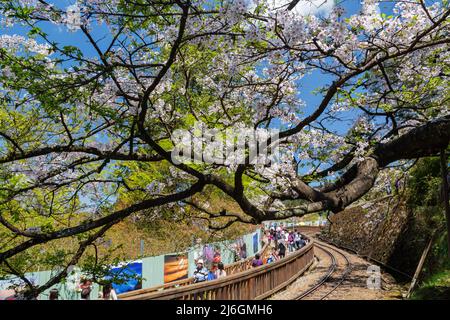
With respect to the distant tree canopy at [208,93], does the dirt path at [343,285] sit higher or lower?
lower

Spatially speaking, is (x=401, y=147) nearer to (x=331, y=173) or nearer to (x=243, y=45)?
(x=331, y=173)

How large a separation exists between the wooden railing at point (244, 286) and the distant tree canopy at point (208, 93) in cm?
185

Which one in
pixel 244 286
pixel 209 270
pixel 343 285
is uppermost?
pixel 209 270

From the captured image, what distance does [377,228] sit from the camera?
901 inches

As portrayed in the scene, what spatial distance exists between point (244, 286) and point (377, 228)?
15.1 m

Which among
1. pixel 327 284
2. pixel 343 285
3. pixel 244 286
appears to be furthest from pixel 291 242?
pixel 244 286

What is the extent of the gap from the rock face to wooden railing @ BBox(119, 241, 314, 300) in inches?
95.7

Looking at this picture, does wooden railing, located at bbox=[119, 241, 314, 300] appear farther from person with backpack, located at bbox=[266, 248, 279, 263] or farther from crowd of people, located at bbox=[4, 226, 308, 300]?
person with backpack, located at bbox=[266, 248, 279, 263]

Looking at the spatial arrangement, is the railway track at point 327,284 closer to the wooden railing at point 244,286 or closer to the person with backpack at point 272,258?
the wooden railing at point 244,286

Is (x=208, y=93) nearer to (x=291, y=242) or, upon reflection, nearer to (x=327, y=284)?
(x=327, y=284)

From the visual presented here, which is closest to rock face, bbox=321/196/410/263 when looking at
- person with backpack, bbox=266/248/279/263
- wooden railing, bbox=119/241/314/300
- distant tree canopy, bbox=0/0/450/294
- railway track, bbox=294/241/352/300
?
railway track, bbox=294/241/352/300

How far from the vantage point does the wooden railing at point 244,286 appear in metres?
7.24

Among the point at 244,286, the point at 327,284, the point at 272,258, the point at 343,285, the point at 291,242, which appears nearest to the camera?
the point at 244,286

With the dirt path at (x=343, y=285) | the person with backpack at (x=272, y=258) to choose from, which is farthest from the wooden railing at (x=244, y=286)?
the person with backpack at (x=272, y=258)
